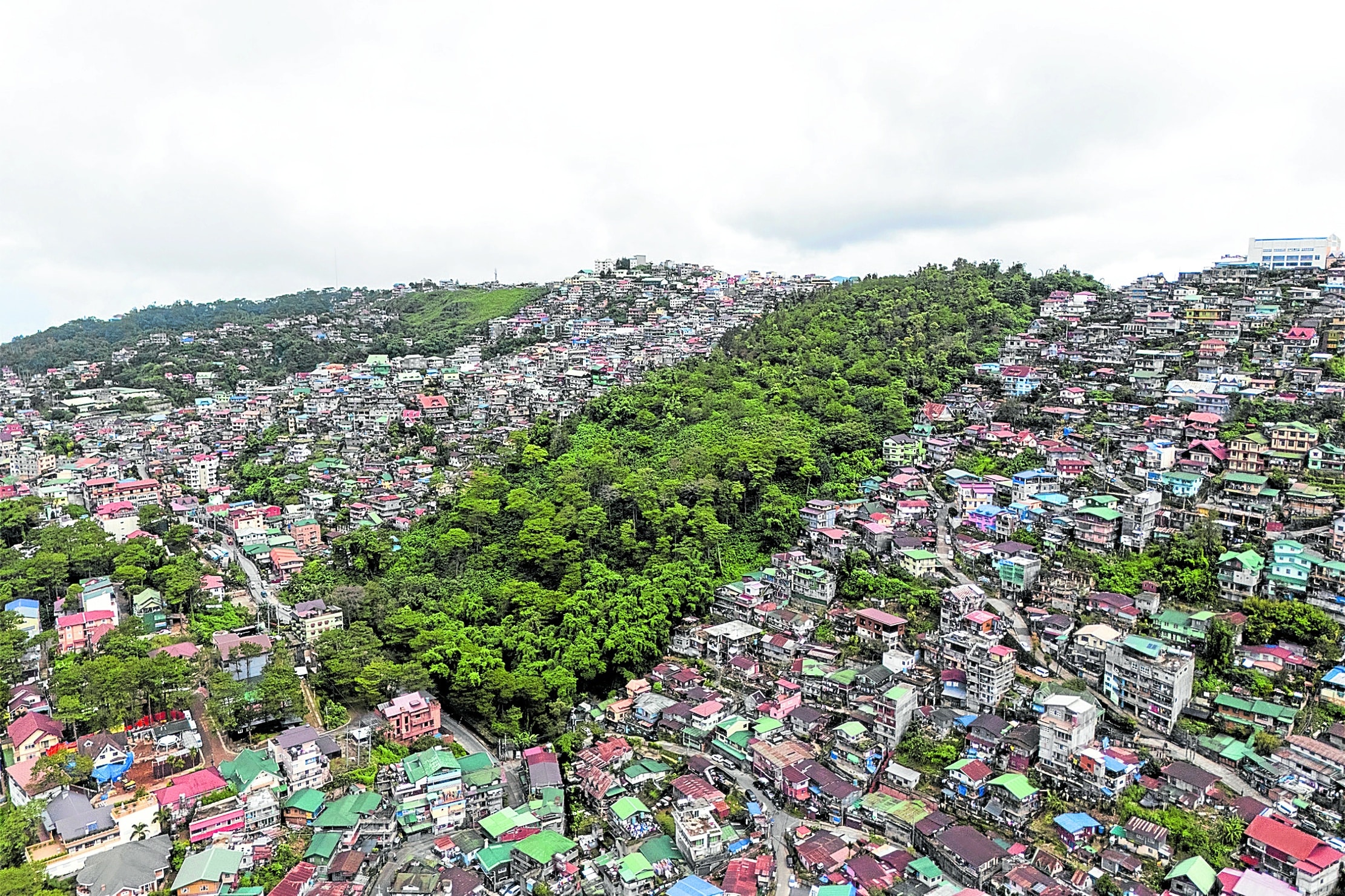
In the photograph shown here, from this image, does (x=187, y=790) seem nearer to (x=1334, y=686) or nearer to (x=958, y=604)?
(x=958, y=604)

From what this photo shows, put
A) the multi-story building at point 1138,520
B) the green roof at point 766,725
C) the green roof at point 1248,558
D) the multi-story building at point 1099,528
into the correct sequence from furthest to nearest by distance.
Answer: the multi-story building at point 1099,528
the multi-story building at point 1138,520
the green roof at point 1248,558
the green roof at point 766,725

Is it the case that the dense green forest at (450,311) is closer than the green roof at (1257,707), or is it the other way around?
the green roof at (1257,707)

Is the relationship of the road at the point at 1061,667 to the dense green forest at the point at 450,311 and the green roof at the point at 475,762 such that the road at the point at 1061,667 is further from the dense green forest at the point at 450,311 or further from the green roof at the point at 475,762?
the dense green forest at the point at 450,311

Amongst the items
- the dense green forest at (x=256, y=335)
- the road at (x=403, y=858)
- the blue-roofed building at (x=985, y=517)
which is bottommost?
the road at (x=403, y=858)

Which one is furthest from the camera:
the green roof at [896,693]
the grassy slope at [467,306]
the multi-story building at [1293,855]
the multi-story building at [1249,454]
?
the grassy slope at [467,306]

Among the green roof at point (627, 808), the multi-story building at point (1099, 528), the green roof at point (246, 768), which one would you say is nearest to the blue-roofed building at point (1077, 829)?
the green roof at point (627, 808)

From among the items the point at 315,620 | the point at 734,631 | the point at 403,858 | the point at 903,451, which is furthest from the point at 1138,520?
the point at 315,620

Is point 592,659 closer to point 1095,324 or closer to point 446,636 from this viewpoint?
point 446,636
